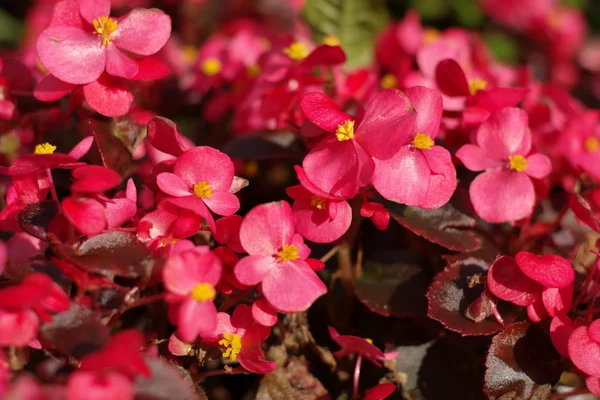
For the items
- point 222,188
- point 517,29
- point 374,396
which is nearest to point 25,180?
point 222,188

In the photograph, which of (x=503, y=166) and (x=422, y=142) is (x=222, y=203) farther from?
(x=503, y=166)

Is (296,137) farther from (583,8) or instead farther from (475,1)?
(583,8)

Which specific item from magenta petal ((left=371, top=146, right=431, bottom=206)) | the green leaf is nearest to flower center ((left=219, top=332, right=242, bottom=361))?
magenta petal ((left=371, top=146, right=431, bottom=206))

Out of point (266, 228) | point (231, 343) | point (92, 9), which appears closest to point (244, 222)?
point (266, 228)

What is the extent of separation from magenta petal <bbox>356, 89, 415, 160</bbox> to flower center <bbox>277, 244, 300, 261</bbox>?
0.14 metres

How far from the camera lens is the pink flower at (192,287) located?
0.58 meters

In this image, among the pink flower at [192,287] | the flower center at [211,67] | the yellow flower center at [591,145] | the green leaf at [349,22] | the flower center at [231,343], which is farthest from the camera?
the green leaf at [349,22]

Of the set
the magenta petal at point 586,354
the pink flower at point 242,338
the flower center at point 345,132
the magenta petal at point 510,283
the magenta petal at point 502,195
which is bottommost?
the pink flower at point 242,338

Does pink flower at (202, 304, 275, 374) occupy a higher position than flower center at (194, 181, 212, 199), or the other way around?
flower center at (194, 181, 212, 199)

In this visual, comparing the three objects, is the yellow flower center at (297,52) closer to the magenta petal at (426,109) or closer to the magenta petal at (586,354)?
the magenta petal at (426,109)

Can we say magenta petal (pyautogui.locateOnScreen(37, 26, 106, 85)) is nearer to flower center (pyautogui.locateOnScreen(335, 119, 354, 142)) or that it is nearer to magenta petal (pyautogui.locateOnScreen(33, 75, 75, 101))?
magenta petal (pyautogui.locateOnScreen(33, 75, 75, 101))

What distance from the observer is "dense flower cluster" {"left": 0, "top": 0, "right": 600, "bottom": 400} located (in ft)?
1.99

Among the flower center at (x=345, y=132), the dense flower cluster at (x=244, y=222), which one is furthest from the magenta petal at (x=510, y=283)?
the flower center at (x=345, y=132)

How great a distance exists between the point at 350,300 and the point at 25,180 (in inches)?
17.8
